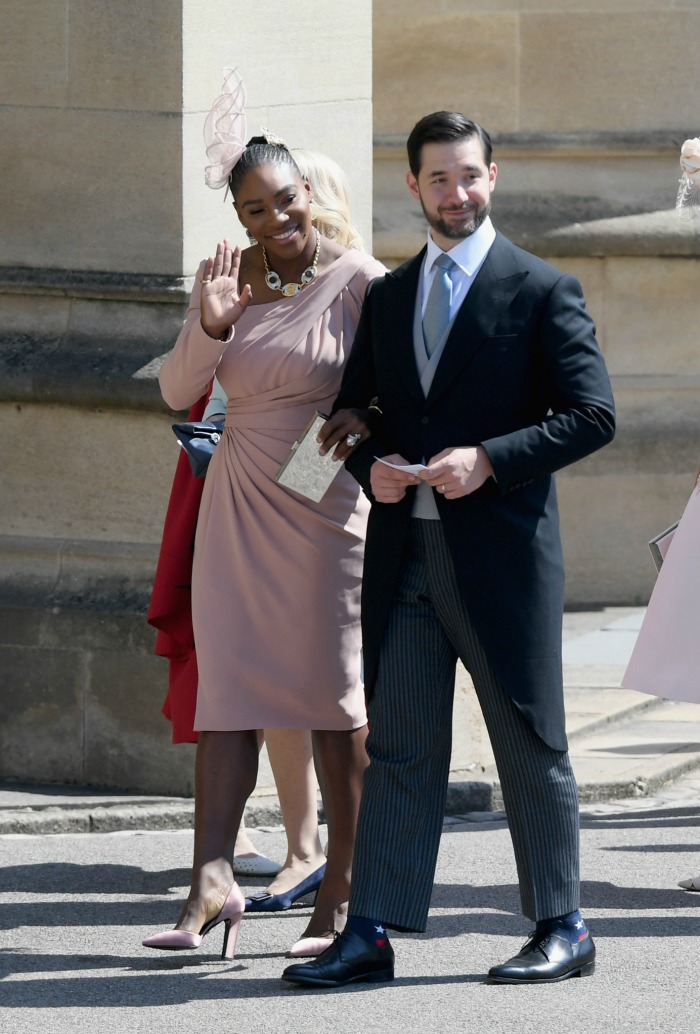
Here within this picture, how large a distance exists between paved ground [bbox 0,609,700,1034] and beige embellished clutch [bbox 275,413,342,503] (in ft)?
3.77

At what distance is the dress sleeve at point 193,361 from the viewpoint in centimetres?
531

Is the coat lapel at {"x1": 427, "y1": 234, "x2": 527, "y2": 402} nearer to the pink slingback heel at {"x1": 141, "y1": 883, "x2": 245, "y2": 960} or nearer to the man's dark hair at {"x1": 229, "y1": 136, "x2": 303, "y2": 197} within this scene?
the man's dark hair at {"x1": 229, "y1": 136, "x2": 303, "y2": 197}

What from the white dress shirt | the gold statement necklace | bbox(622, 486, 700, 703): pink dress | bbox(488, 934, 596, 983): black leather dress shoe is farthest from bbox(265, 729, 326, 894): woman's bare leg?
the white dress shirt

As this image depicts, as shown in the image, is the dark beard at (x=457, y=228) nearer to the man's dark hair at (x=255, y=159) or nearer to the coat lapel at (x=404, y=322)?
the coat lapel at (x=404, y=322)

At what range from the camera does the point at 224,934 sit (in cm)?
532

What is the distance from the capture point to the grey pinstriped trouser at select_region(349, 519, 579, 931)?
4.97 meters

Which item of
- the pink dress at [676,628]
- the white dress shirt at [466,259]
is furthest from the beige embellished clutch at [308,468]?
the pink dress at [676,628]

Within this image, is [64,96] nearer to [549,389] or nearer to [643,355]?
[549,389]

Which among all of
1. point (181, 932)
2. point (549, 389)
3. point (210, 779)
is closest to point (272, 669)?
point (210, 779)

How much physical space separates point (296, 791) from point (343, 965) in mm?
1121

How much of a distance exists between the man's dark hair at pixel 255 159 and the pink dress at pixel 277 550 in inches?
Result: 11.5

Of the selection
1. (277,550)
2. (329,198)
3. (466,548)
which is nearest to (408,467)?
(466,548)

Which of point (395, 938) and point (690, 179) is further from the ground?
point (690, 179)

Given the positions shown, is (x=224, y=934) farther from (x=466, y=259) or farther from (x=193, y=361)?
(x=466, y=259)
